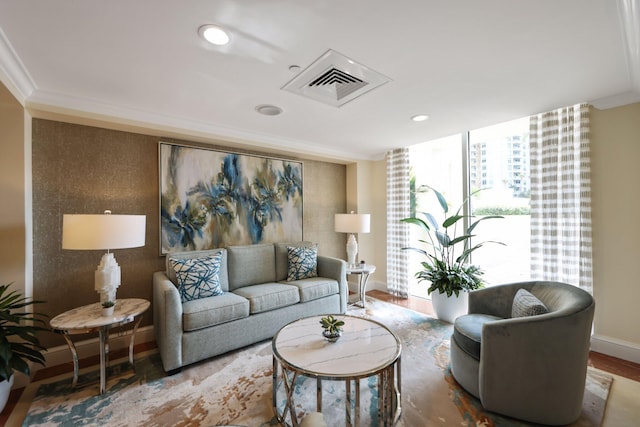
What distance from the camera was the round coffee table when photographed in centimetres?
145

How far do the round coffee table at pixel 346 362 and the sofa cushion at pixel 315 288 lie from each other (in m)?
1.04

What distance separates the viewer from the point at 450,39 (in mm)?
1582

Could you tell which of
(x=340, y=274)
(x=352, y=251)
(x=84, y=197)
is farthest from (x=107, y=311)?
(x=352, y=251)

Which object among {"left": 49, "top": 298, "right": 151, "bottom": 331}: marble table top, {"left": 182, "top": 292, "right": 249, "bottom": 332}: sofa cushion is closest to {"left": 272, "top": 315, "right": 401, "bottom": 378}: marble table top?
{"left": 182, "top": 292, "right": 249, "bottom": 332}: sofa cushion

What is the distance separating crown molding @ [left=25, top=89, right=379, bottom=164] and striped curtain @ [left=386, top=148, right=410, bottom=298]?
4.46ft

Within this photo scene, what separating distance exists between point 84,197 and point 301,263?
233 centimetres

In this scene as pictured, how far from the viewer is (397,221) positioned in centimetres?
427

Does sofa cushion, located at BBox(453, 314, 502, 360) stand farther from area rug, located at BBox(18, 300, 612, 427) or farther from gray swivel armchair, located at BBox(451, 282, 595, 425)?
area rug, located at BBox(18, 300, 612, 427)

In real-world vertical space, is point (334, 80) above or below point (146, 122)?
above

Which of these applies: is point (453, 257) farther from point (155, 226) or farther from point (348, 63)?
point (155, 226)

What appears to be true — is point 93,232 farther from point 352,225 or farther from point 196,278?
point 352,225

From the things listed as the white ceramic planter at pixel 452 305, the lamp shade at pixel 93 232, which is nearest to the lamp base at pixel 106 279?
the lamp shade at pixel 93 232

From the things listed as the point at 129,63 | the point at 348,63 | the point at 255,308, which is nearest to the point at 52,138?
the point at 129,63

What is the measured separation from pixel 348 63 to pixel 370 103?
73cm
